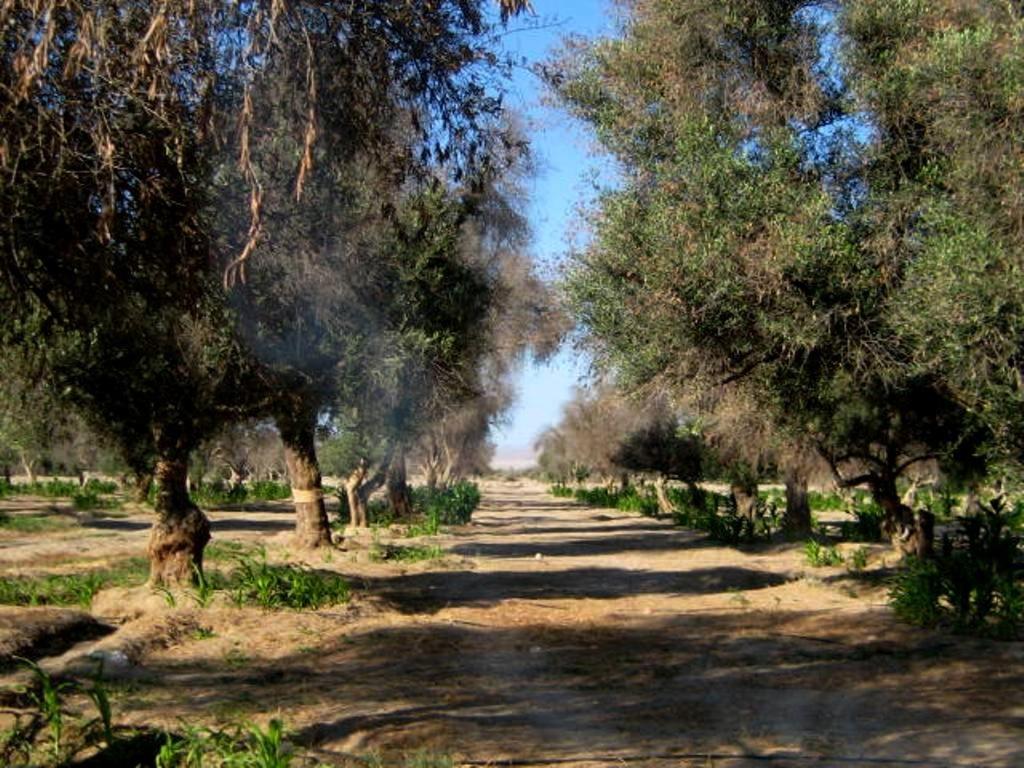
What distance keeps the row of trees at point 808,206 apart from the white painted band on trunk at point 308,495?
34.0ft

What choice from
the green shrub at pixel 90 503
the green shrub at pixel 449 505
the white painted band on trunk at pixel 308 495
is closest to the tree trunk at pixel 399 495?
the green shrub at pixel 449 505

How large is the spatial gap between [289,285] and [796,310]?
4.74 meters

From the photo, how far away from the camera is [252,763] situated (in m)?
5.41

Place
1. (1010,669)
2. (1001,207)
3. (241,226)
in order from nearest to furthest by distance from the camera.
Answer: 1. (241,226)
2. (1001,207)
3. (1010,669)

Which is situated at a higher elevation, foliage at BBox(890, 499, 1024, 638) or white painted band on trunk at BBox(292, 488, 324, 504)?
white painted band on trunk at BBox(292, 488, 324, 504)


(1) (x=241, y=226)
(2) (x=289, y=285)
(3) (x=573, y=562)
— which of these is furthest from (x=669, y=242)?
(3) (x=573, y=562)

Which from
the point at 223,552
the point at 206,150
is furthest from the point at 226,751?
the point at 223,552

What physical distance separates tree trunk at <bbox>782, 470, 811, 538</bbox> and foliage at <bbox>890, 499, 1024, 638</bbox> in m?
13.4

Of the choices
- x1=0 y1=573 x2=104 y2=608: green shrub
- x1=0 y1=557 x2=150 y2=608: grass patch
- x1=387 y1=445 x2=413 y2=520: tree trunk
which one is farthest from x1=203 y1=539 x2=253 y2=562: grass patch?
x1=387 y1=445 x2=413 y2=520: tree trunk

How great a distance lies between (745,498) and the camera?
32.5 meters

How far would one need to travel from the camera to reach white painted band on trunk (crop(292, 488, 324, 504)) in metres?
20.1

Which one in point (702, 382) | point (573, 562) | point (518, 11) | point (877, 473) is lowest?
point (573, 562)

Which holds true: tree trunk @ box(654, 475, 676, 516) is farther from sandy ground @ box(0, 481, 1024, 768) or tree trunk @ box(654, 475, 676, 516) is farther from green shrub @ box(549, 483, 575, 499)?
green shrub @ box(549, 483, 575, 499)

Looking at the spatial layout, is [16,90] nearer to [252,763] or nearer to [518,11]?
[518,11]
